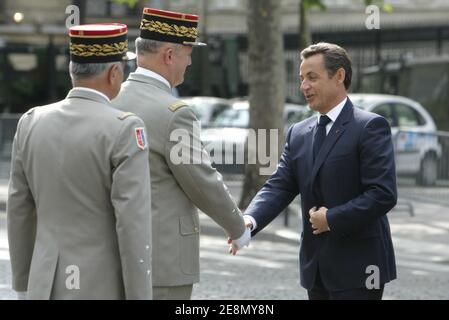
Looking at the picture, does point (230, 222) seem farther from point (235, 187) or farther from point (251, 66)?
point (235, 187)

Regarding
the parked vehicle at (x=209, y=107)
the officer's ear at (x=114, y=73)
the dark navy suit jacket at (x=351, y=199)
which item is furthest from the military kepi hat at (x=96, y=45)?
the parked vehicle at (x=209, y=107)

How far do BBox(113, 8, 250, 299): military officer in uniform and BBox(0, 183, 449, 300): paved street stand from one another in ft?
14.5

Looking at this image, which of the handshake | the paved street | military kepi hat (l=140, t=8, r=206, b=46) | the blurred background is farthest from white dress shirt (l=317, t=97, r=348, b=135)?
the blurred background

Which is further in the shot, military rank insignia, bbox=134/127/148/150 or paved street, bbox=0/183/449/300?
paved street, bbox=0/183/449/300

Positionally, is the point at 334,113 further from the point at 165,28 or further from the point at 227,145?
the point at 227,145

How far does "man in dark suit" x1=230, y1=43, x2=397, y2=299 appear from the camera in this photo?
550cm

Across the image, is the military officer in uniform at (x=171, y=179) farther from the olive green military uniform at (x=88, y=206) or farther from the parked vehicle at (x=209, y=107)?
the parked vehicle at (x=209, y=107)


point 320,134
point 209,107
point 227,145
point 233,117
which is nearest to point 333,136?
point 320,134

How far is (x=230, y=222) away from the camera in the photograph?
17.8ft

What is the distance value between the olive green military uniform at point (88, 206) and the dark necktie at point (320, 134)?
1.20 meters

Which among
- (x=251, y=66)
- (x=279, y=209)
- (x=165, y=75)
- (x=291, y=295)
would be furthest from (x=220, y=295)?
(x=251, y=66)

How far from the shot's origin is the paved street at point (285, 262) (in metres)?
10.4

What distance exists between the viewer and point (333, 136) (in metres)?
5.66

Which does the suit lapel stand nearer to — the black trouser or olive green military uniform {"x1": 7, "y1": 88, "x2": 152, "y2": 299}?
the black trouser
